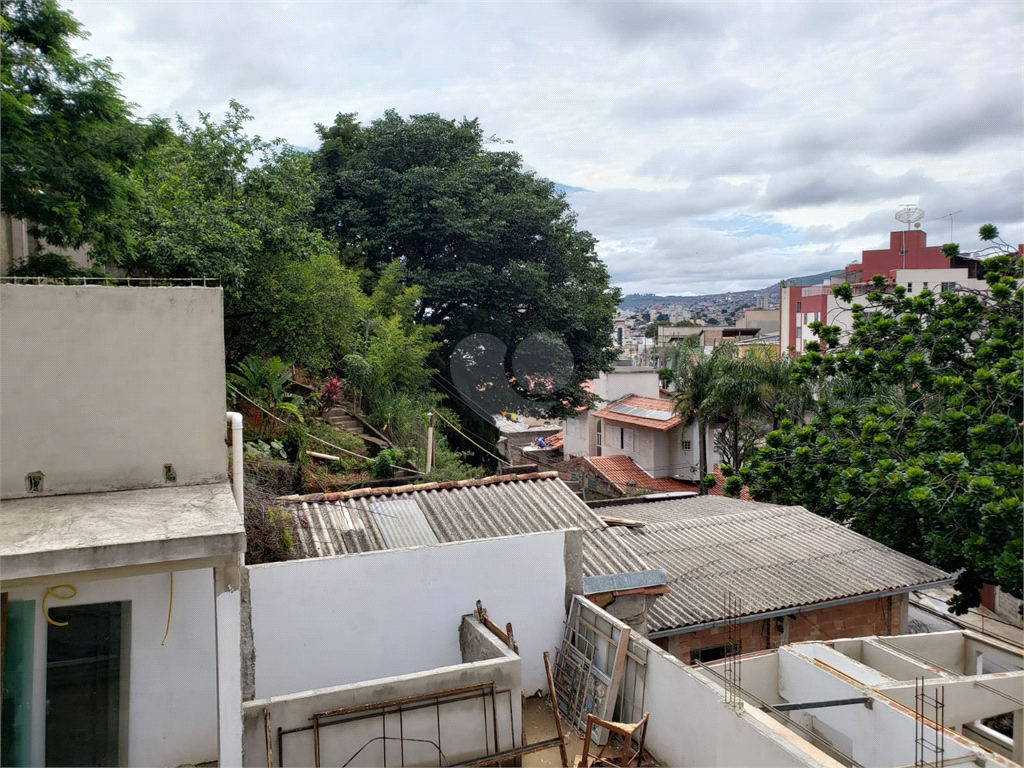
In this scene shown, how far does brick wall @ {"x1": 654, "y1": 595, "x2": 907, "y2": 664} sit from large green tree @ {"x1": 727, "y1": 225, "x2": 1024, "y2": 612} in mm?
2058

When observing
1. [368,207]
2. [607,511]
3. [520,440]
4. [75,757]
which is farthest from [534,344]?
[75,757]

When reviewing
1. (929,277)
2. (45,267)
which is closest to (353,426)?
(45,267)

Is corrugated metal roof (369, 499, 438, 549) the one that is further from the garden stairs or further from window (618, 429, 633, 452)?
window (618, 429, 633, 452)

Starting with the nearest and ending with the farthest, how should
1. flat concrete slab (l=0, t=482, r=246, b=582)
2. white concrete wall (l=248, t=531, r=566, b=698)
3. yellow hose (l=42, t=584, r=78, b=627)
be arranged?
flat concrete slab (l=0, t=482, r=246, b=582), yellow hose (l=42, t=584, r=78, b=627), white concrete wall (l=248, t=531, r=566, b=698)

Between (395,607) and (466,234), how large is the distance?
55.4ft

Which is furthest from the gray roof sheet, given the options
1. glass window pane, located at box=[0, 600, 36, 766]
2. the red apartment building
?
the red apartment building

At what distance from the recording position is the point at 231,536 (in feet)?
14.9

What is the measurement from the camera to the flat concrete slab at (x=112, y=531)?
13.7 feet

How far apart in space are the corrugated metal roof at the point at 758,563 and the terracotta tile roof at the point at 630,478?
12.5m

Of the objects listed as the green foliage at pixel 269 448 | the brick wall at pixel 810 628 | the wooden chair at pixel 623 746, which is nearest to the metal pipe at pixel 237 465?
the wooden chair at pixel 623 746

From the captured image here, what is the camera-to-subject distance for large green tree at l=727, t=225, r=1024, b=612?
11375 millimetres

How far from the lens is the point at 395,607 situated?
272 inches

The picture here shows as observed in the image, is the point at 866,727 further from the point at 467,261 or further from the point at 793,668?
the point at 467,261

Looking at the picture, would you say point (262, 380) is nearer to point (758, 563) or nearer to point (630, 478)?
point (758, 563)
